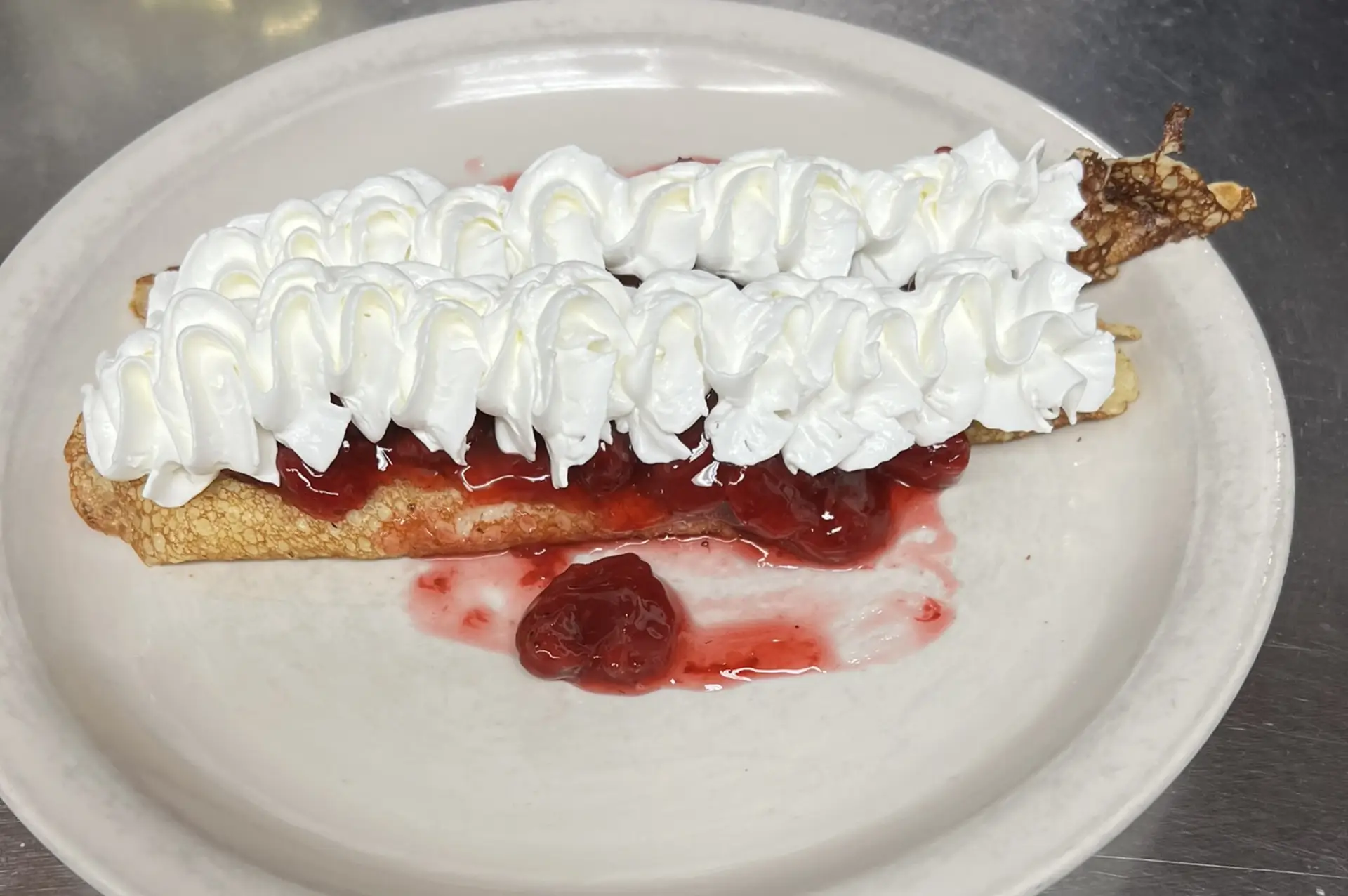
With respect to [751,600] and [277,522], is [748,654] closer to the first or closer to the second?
[751,600]

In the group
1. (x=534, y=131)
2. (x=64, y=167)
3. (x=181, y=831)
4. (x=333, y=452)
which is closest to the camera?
(x=181, y=831)

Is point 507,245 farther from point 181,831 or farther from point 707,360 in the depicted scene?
point 181,831

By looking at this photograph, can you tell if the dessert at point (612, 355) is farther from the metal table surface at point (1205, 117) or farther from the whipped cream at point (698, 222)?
Answer: the metal table surface at point (1205, 117)

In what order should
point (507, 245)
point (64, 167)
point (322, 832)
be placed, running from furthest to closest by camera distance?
1. point (64, 167)
2. point (507, 245)
3. point (322, 832)

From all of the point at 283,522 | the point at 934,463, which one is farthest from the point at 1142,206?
the point at 283,522

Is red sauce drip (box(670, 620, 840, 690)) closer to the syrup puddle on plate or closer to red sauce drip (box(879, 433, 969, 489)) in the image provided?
the syrup puddle on plate

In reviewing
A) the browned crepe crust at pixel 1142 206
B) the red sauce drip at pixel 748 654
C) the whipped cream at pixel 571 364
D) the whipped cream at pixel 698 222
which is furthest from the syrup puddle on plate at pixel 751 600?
the browned crepe crust at pixel 1142 206

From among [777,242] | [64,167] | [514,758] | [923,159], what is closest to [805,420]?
[777,242]
